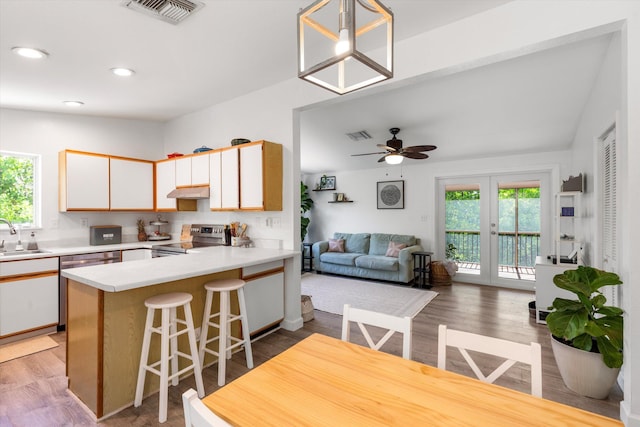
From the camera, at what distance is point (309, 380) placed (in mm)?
1148

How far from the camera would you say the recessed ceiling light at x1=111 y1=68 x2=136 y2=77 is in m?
2.88

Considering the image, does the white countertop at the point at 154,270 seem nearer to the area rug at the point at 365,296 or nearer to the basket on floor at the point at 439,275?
the area rug at the point at 365,296

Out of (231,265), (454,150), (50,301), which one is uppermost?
(454,150)

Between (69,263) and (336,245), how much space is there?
450 centimetres

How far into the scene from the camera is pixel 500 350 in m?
1.29

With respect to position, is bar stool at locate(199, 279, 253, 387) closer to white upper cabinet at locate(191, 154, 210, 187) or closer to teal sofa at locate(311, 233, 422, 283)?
white upper cabinet at locate(191, 154, 210, 187)

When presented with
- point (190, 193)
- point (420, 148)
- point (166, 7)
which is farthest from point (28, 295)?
point (420, 148)

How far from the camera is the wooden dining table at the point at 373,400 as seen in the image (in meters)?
0.93

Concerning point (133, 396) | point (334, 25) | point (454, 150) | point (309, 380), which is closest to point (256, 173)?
point (334, 25)

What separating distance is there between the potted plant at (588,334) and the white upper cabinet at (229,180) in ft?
9.89

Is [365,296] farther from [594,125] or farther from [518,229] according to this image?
[594,125]

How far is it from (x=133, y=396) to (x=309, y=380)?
169cm

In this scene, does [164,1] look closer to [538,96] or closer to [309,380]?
[309,380]

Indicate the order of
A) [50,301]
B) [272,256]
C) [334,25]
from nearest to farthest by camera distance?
[334,25] → [272,256] → [50,301]
